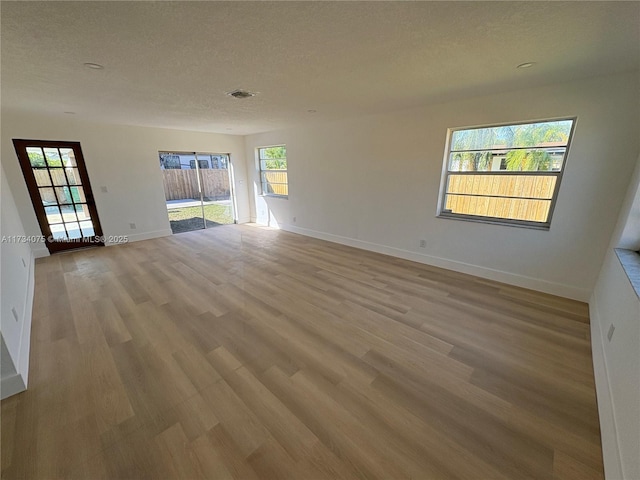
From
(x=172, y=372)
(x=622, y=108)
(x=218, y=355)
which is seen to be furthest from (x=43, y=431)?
(x=622, y=108)

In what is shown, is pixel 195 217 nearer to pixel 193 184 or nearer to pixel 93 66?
pixel 193 184

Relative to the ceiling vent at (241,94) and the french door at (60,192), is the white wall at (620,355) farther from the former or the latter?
the french door at (60,192)

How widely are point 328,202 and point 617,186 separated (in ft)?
13.0

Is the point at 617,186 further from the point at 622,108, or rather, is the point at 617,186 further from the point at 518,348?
the point at 518,348

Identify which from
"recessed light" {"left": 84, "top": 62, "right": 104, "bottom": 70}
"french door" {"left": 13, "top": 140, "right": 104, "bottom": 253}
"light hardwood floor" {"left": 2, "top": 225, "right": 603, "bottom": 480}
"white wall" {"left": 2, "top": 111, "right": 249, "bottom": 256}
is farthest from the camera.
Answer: "french door" {"left": 13, "top": 140, "right": 104, "bottom": 253}

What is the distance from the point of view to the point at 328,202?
17.3 ft

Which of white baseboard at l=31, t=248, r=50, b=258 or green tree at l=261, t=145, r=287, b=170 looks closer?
white baseboard at l=31, t=248, r=50, b=258

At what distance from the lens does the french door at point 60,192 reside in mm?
4254

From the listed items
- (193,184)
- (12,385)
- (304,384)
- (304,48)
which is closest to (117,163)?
(193,184)

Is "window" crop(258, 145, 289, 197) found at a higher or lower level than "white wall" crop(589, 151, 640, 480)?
higher

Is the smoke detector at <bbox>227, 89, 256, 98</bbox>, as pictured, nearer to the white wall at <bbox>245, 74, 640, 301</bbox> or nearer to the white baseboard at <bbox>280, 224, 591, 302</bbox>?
the white wall at <bbox>245, 74, 640, 301</bbox>

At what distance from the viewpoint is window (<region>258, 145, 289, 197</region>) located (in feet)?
20.3

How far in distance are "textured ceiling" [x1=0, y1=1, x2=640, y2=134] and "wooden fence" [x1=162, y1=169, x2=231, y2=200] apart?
13.0 feet

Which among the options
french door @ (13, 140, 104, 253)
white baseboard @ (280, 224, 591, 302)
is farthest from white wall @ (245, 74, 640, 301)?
french door @ (13, 140, 104, 253)
